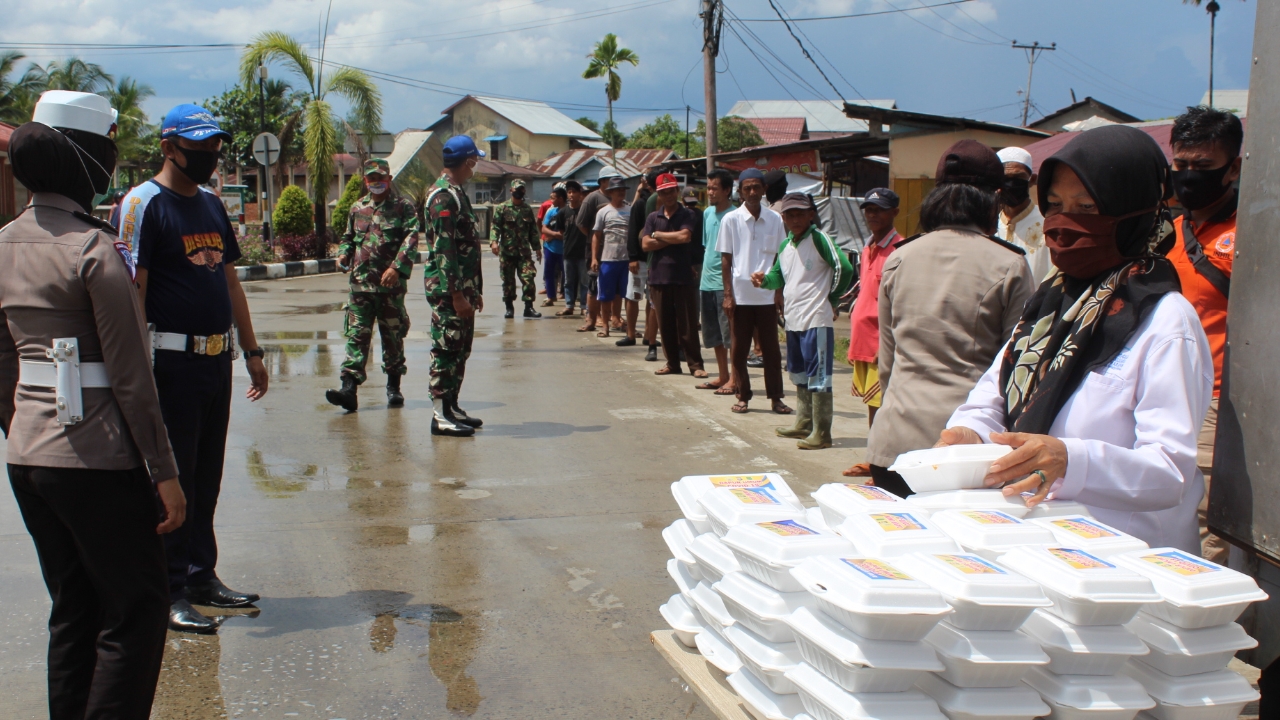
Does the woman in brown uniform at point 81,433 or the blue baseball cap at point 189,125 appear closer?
Answer: the woman in brown uniform at point 81,433

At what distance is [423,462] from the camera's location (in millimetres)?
6109

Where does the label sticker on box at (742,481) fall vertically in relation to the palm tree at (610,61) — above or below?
below

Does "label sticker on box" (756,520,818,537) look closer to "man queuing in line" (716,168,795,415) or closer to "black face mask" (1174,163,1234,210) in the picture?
"black face mask" (1174,163,1234,210)

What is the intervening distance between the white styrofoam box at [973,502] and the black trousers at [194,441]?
2633 mm

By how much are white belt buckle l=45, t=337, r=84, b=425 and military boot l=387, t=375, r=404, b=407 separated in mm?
5210

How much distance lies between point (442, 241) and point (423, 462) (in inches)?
56.2

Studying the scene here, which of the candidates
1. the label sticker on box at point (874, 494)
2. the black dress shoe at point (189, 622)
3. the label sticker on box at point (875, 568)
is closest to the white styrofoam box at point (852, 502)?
the label sticker on box at point (874, 494)

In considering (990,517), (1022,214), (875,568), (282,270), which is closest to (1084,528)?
(990,517)

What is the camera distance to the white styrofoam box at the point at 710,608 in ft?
6.73

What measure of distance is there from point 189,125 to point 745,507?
2694 mm

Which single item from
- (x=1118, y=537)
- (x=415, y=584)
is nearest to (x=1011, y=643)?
(x=1118, y=537)

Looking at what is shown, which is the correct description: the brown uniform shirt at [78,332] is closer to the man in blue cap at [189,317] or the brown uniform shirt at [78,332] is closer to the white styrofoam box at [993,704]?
the man in blue cap at [189,317]

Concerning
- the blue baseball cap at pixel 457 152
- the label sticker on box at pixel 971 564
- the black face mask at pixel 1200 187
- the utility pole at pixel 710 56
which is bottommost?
the label sticker on box at pixel 971 564

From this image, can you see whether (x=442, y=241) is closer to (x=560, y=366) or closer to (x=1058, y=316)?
(x=560, y=366)
